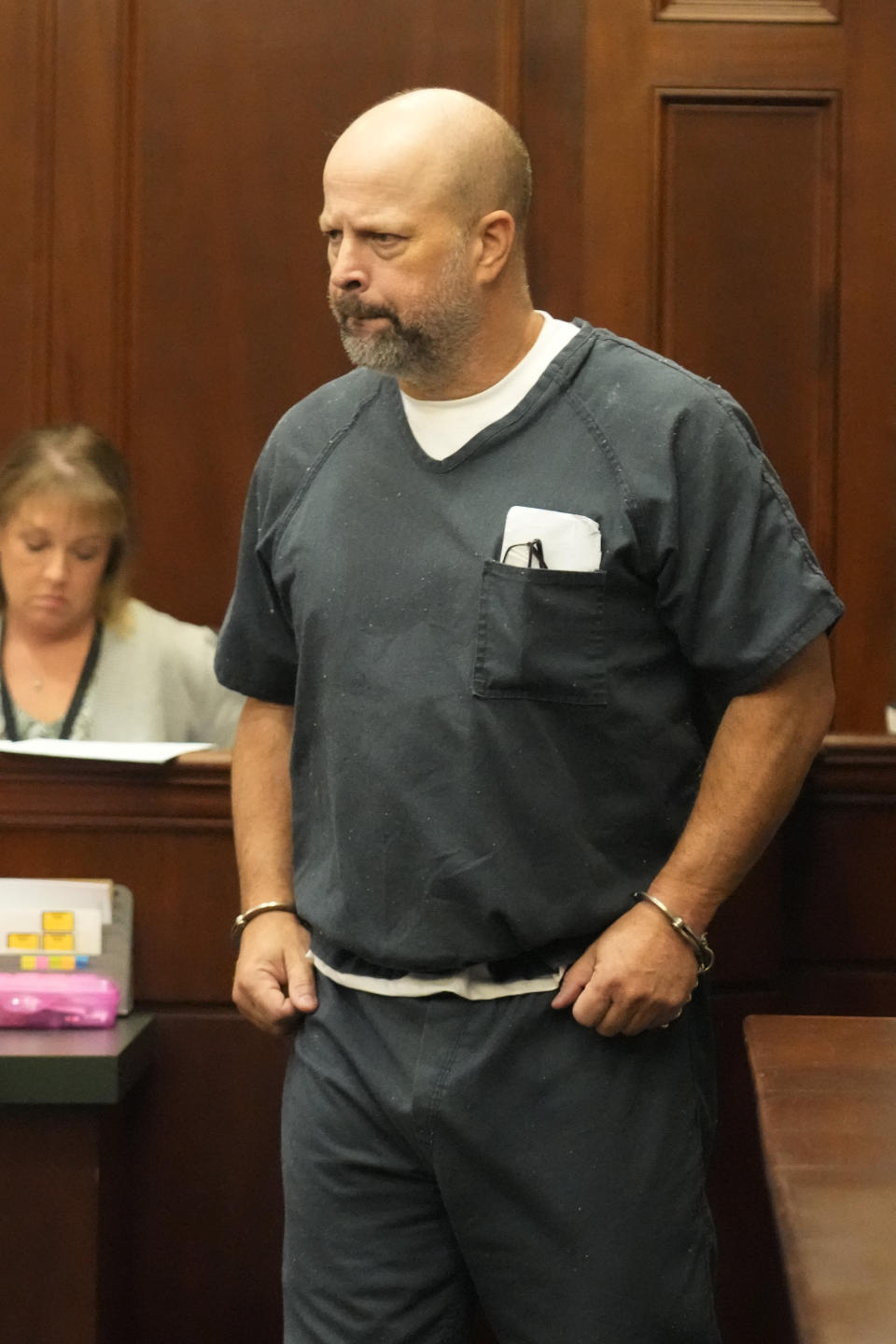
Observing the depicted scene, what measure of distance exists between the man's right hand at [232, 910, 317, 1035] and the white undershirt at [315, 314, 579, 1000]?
0.10 ft

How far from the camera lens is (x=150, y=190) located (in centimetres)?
289

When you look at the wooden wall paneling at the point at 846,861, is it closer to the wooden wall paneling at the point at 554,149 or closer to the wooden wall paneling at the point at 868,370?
the wooden wall paneling at the point at 868,370

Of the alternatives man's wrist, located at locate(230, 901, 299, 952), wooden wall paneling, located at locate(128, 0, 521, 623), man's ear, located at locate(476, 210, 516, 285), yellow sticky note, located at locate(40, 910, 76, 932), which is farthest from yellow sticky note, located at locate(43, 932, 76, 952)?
wooden wall paneling, located at locate(128, 0, 521, 623)

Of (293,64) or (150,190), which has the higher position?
(293,64)

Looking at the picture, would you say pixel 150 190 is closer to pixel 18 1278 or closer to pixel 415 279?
pixel 415 279

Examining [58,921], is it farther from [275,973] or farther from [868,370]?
[868,370]

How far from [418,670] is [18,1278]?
880mm

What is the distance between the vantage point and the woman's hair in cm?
248

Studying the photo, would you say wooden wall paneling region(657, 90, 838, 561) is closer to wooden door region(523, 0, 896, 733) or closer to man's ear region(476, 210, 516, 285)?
wooden door region(523, 0, 896, 733)

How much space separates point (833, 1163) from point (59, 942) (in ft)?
3.67

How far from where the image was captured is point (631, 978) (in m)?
1.46

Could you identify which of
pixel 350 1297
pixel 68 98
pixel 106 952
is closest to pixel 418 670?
pixel 350 1297

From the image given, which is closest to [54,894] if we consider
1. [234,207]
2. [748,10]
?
[234,207]

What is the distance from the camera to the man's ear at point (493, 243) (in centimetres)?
152
